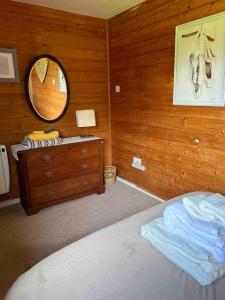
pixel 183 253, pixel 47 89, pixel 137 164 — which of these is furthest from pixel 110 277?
pixel 47 89

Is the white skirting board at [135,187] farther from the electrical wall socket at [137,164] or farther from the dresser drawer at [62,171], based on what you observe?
the dresser drawer at [62,171]

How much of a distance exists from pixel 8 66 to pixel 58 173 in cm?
142

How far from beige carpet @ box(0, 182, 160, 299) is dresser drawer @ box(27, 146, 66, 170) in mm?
605

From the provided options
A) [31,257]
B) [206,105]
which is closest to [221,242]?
[206,105]

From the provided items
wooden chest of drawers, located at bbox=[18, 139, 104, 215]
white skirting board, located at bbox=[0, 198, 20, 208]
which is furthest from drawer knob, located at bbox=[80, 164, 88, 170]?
white skirting board, located at bbox=[0, 198, 20, 208]

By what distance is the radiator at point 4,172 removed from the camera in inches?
104

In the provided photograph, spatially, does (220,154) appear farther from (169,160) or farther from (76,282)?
(76,282)

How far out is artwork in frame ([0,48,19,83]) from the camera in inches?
101

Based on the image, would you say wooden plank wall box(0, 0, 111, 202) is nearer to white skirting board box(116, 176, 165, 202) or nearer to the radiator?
the radiator

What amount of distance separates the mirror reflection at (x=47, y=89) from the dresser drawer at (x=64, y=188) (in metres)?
0.91

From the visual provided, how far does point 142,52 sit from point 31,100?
155 centimetres

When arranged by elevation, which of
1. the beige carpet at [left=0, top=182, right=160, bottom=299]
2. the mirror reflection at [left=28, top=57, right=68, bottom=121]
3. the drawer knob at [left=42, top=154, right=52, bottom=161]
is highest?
the mirror reflection at [left=28, top=57, right=68, bottom=121]

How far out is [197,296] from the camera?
838mm

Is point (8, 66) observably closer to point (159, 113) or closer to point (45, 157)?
point (45, 157)
